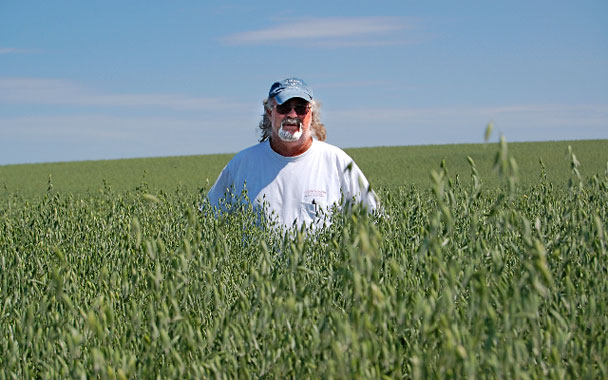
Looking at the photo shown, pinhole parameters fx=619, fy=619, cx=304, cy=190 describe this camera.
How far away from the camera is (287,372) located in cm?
188

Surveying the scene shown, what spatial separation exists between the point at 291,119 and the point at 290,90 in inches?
8.4

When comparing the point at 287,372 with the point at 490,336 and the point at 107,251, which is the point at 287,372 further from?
the point at 107,251

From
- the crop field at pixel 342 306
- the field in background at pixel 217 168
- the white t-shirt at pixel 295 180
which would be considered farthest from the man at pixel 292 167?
the field in background at pixel 217 168

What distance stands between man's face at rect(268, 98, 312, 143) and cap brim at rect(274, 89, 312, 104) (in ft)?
0.22

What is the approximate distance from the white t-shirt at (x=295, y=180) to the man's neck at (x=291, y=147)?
1.5 inches

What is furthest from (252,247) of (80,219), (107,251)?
(80,219)

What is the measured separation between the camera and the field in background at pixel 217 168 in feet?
61.4

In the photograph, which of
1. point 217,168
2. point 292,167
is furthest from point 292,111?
point 217,168

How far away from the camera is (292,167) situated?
4785 millimetres

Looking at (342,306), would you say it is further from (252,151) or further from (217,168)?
(217,168)

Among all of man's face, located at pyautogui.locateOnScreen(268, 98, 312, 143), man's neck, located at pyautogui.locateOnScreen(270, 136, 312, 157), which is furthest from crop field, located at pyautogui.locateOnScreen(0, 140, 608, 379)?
man's neck, located at pyautogui.locateOnScreen(270, 136, 312, 157)

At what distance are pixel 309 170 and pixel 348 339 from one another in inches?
132

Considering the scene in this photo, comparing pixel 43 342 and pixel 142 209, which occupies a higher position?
pixel 142 209

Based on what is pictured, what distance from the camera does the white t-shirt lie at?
15.4 feet
